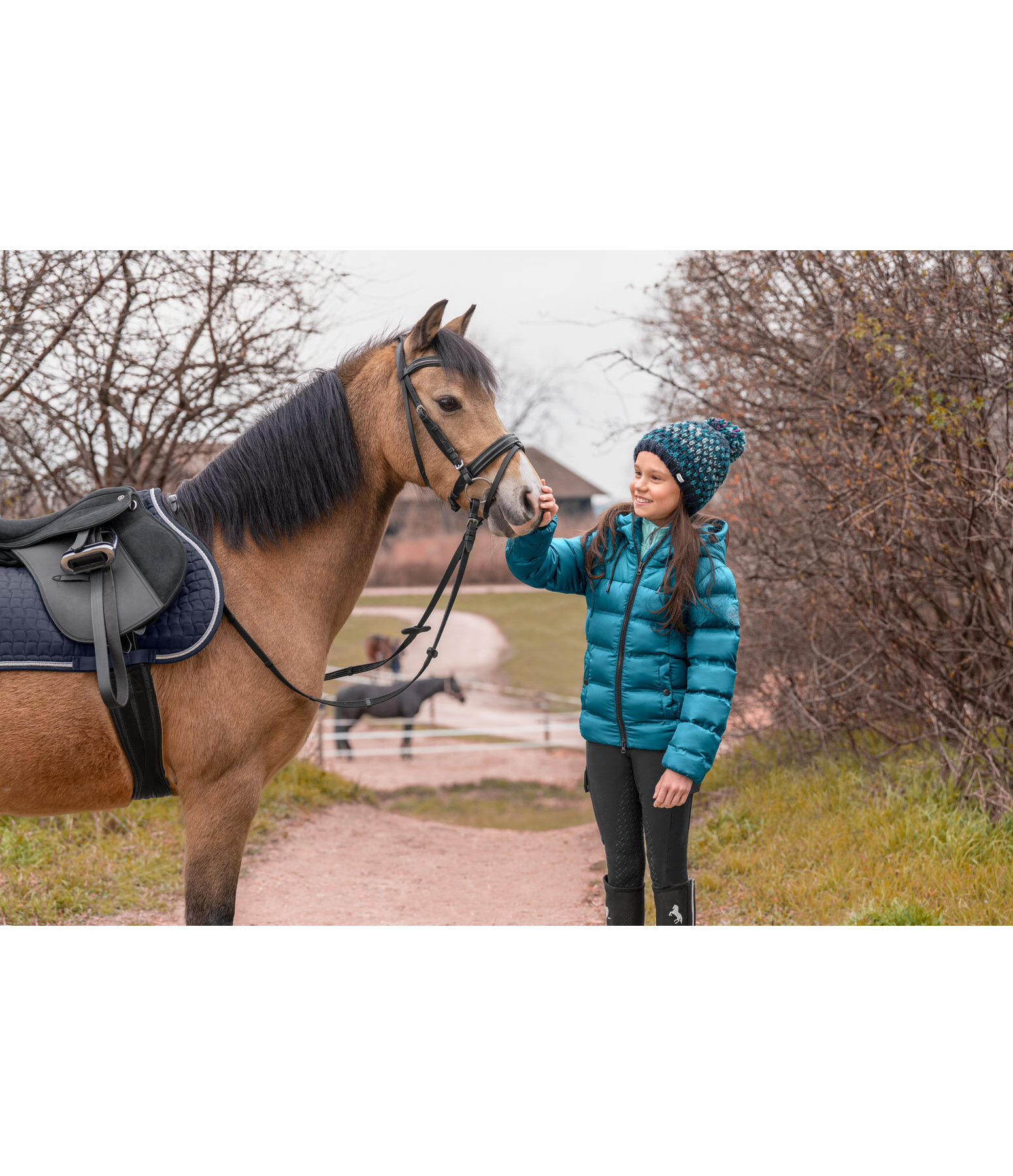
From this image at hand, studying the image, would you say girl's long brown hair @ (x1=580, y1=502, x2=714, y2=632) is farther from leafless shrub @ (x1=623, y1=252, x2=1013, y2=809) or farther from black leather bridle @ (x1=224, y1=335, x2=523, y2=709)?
leafless shrub @ (x1=623, y1=252, x2=1013, y2=809)

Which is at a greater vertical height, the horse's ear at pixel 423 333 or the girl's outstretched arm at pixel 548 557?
the horse's ear at pixel 423 333

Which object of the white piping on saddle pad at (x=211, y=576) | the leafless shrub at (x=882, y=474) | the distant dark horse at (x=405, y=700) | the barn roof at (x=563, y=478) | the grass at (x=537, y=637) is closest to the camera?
the white piping on saddle pad at (x=211, y=576)

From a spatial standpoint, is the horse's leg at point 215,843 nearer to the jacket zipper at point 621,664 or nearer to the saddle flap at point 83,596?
the saddle flap at point 83,596

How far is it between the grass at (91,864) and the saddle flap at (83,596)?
Result: 266 centimetres

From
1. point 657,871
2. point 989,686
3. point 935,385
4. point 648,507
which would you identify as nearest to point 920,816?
point 989,686

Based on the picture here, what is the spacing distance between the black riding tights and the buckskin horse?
73cm

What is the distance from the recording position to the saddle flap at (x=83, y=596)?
2182mm

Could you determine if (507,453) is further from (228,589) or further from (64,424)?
(64,424)

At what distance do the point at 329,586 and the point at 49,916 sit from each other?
114 inches

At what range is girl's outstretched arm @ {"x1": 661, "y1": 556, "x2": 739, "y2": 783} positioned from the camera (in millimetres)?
2129

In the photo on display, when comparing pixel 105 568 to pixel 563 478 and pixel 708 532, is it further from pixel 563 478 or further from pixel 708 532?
pixel 563 478

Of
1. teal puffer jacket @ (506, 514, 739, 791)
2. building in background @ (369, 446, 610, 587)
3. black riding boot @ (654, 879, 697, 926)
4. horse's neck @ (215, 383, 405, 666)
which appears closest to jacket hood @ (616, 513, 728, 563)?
teal puffer jacket @ (506, 514, 739, 791)

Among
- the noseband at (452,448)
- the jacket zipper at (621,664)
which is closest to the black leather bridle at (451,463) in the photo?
the noseband at (452,448)

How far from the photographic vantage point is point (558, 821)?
10195 millimetres
